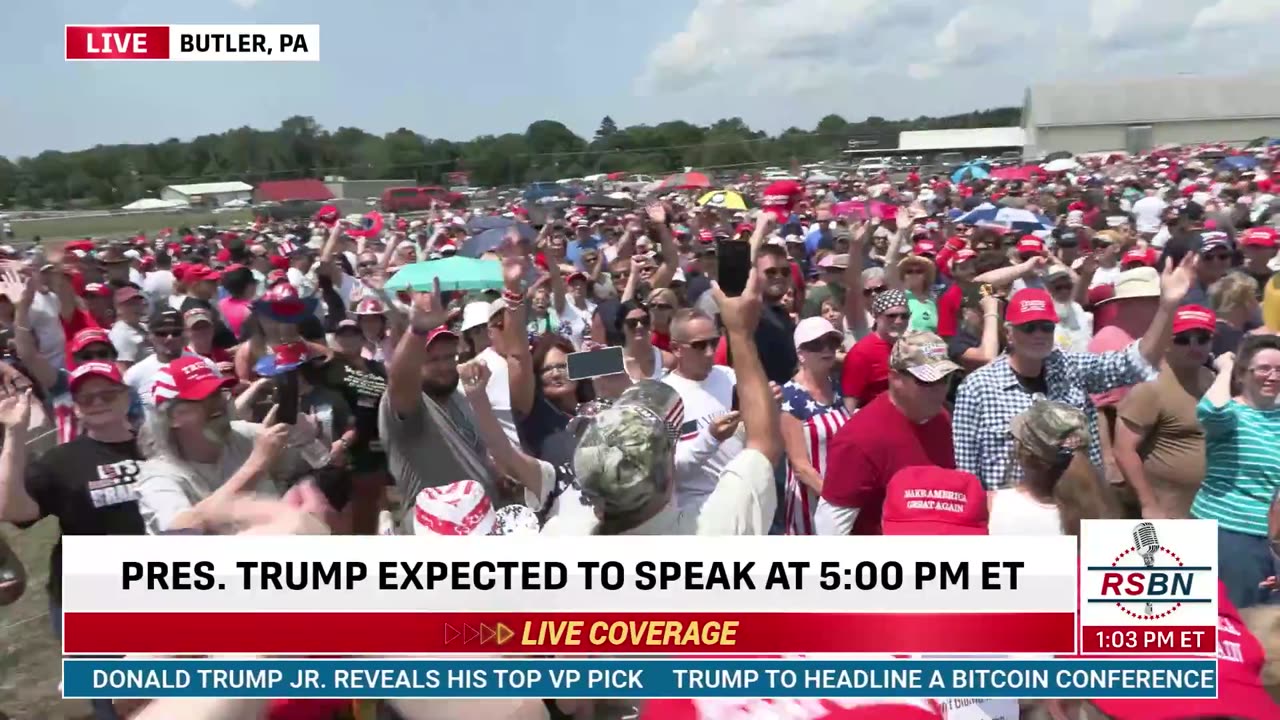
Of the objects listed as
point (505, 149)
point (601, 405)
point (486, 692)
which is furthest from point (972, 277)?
point (486, 692)

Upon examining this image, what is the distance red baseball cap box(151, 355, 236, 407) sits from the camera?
3217 millimetres

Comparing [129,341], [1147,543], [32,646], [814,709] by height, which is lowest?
[32,646]

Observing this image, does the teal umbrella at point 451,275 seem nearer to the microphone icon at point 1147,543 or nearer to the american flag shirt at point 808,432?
the american flag shirt at point 808,432

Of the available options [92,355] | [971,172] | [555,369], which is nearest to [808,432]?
[555,369]

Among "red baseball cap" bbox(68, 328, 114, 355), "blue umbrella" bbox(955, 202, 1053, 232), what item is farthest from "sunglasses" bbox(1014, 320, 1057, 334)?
"blue umbrella" bbox(955, 202, 1053, 232)

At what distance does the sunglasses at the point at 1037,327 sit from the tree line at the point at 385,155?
2.34 feet

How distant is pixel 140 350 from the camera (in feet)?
20.3

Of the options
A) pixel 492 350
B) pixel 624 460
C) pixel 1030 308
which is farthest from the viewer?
pixel 492 350

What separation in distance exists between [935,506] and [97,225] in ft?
10.6

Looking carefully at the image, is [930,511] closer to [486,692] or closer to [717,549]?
[717,549]

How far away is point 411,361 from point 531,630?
0.93 metres

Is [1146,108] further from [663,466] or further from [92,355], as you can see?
[92,355]

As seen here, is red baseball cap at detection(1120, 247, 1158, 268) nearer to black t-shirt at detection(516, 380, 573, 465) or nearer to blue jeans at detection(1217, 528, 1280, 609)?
blue jeans at detection(1217, 528, 1280, 609)

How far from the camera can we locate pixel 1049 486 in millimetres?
2855
